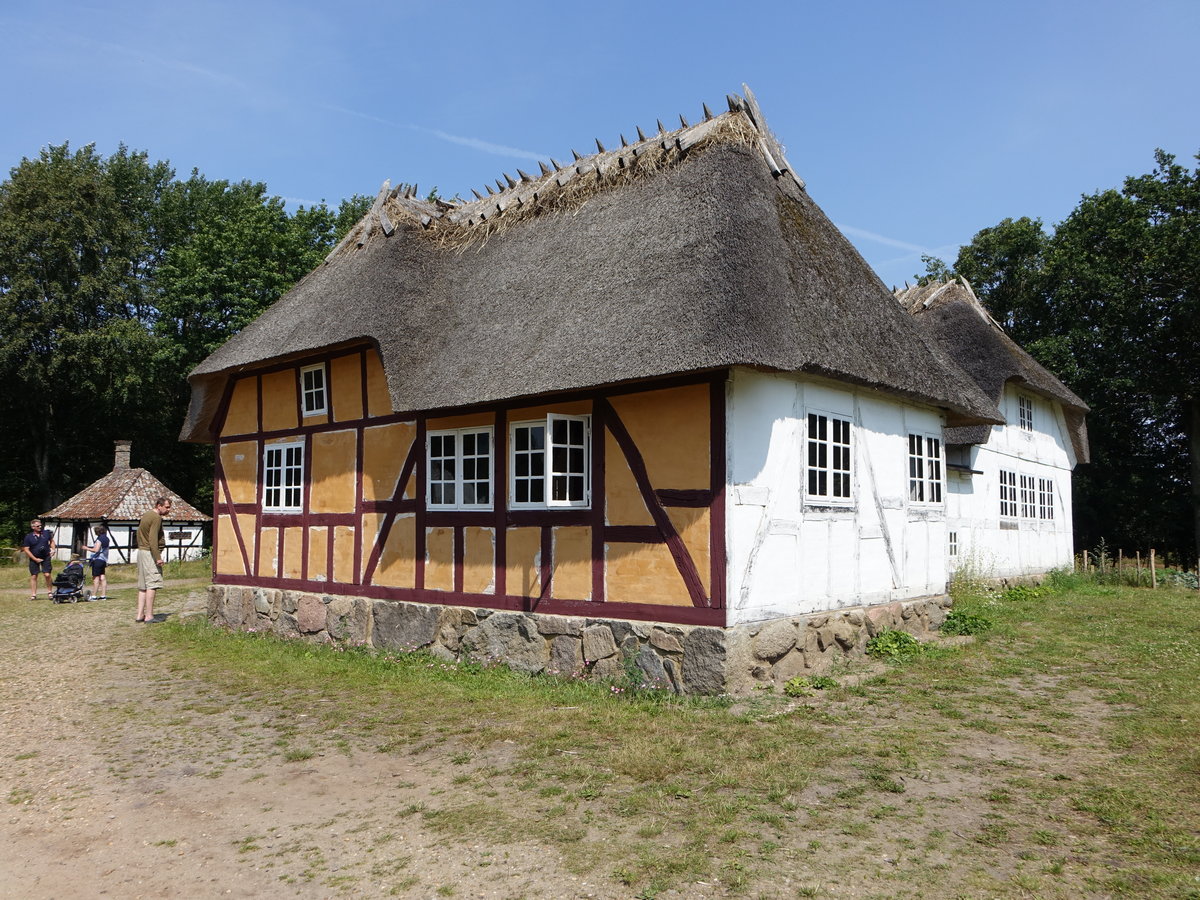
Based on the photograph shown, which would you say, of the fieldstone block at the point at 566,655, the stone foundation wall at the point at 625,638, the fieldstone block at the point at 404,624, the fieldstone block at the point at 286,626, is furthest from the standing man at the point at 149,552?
the fieldstone block at the point at 566,655

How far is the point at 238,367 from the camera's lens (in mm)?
12789

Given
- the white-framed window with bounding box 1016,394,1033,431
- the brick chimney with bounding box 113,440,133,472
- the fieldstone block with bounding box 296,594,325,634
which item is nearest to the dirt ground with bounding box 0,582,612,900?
the fieldstone block with bounding box 296,594,325,634

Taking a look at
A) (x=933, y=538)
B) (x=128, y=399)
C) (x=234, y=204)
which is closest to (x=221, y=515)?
(x=933, y=538)

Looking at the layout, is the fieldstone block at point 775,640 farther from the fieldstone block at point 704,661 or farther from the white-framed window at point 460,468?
the white-framed window at point 460,468

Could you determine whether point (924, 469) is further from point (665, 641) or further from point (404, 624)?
point (404, 624)

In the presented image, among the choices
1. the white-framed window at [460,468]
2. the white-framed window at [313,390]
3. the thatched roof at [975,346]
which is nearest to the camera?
the white-framed window at [460,468]

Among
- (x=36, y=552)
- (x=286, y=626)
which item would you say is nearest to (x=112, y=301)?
(x=36, y=552)

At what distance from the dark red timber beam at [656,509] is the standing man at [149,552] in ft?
26.1

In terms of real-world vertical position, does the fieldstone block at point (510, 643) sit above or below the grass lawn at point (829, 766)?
above

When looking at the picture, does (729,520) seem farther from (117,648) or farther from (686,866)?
(117,648)

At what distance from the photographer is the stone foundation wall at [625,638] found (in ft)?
A: 26.0

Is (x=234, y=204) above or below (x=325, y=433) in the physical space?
above

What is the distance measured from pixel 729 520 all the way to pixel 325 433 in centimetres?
658

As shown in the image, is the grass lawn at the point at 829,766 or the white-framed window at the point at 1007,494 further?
the white-framed window at the point at 1007,494
